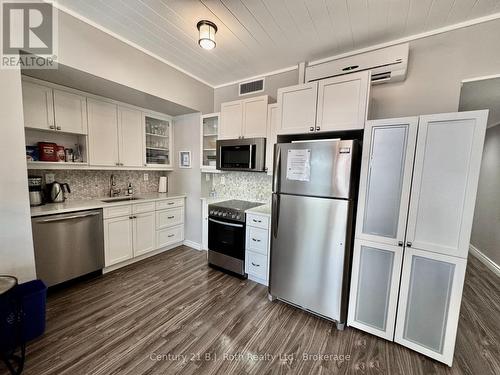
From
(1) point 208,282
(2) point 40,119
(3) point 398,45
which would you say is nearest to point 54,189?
(2) point 40,119

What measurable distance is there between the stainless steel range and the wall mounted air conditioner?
2033 millimetres

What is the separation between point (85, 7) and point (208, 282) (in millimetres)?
3090

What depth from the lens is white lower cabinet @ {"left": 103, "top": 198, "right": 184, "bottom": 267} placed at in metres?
2.69

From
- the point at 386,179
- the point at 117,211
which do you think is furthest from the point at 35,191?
the point at 386,179

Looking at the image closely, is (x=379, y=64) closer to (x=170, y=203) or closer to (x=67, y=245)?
(x=170, y=203)

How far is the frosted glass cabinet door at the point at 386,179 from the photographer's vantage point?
1622 millimetres

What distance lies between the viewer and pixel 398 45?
6.78ft

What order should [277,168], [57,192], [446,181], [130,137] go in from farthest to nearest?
[130,137] < [57,192] < [277,168] < [446,181]

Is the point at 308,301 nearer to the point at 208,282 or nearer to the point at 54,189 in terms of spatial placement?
the point at 208,282

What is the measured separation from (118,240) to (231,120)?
7.52ft

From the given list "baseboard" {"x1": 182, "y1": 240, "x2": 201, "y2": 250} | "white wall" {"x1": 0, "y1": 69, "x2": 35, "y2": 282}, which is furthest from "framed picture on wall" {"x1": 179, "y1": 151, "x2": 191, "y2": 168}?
"white wall" {"x1": 0, "y1": 69, "x2": 35, "y2": 282}

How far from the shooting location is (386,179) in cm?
170

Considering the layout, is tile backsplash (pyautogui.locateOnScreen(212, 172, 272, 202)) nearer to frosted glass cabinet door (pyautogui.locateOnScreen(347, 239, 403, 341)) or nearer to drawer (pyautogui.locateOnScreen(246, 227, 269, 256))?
drawer (pyautogui.locateOnScreen(246, 227, 269, 256))

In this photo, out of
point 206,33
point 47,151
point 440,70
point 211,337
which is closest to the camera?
point 211,337
